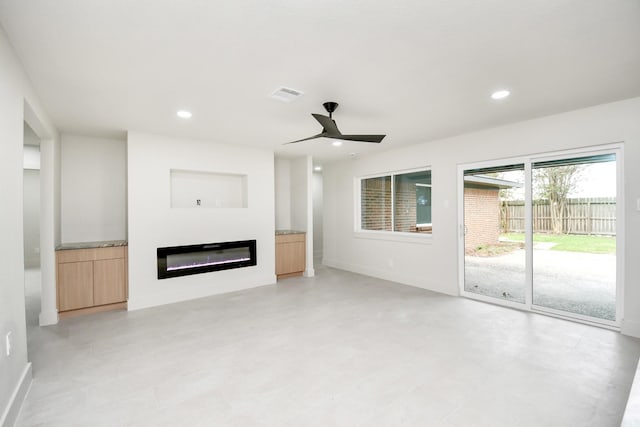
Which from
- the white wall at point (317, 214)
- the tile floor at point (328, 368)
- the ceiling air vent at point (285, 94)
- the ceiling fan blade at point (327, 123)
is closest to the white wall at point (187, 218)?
the tile floor at point (328, 368)

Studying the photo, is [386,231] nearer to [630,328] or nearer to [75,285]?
[630,328]

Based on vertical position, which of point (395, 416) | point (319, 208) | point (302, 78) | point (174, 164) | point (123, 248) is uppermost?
point (302, 78)

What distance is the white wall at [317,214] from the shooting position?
8406 millimetres

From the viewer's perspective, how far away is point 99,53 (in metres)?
2.17

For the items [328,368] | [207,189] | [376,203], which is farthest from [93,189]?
[376,203]

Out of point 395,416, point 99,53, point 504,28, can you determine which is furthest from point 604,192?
point 99,53

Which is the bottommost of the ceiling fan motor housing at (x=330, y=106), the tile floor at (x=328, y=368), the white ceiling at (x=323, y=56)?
the tile floor at (x=328, y=368)

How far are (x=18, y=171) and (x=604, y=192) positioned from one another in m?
5.56

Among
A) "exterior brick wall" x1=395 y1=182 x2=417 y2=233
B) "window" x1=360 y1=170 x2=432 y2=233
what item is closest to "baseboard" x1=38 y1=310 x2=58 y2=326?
"window" x1=360 y1=170 x2=432 y2=233

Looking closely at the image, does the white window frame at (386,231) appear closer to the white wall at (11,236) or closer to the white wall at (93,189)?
the white wall at (93,189)

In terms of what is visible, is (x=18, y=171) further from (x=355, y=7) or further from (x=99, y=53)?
(x=355, y=7)

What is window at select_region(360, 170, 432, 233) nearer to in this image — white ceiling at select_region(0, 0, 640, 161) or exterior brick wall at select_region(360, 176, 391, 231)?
exterior brick wall at select_region(360, 176, 391, 231)

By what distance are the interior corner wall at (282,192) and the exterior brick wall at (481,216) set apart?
3482 millimetres

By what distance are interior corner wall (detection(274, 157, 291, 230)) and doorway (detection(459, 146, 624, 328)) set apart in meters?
3.43
